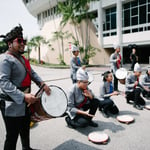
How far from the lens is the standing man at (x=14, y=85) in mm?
2098

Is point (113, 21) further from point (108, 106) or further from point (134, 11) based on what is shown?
point (108, 106)

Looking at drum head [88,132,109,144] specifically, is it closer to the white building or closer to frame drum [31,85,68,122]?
frame drum [31,85,68,122]

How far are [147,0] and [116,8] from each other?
3.75 meters

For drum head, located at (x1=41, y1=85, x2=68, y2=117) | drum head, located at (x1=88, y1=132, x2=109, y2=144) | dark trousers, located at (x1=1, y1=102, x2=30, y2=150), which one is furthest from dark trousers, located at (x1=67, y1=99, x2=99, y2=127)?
dark trousers, located at (x1=1, y1=102, x2=30, y2=150)

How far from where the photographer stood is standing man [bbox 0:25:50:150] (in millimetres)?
2098

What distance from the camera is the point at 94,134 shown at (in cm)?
336

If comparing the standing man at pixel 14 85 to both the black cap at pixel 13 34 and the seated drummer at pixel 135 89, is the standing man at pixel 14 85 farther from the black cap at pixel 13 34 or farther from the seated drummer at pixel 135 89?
the seated drummer at pixel 135 89

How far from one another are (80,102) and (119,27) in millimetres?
19807

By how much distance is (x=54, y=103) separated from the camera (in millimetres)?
2463

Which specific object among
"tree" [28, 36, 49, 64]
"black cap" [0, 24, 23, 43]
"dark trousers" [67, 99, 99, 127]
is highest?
"tree" [28, 36, 49, 64]

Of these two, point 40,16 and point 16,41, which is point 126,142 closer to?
point 16,41

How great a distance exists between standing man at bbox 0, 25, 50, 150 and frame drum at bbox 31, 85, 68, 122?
95mm

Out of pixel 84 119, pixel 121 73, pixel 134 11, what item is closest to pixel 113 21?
pixel 134 11

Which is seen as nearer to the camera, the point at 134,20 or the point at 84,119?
the point at 84,119
